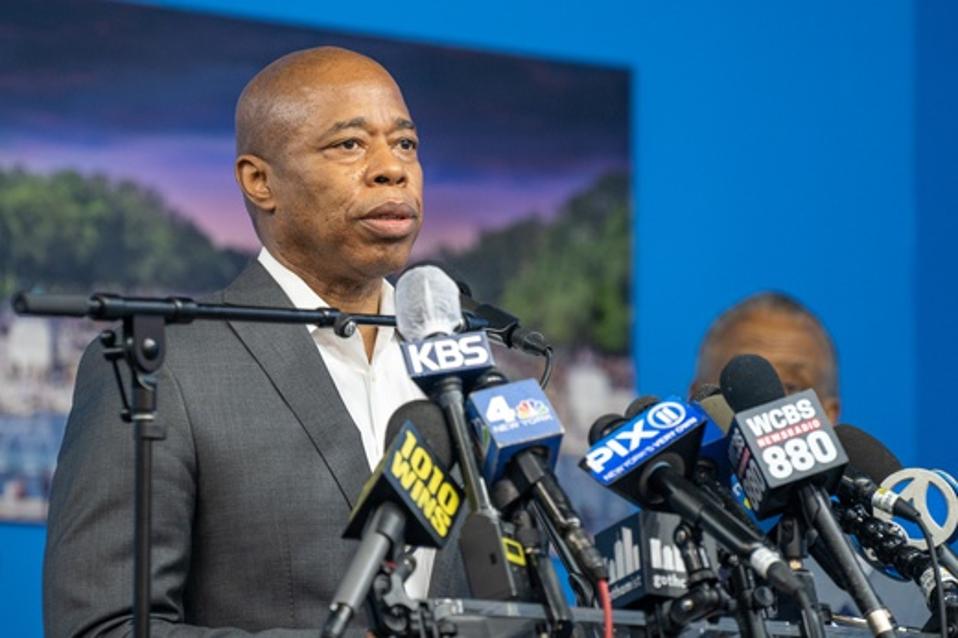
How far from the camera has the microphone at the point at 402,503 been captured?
164 cm

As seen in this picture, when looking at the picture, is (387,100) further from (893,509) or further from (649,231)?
(649,231)

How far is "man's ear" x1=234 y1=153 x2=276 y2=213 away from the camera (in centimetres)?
273

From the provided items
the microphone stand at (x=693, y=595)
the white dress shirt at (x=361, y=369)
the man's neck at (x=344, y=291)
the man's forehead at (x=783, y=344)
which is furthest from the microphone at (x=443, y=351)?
the man's forehead at (x=783, y=344)

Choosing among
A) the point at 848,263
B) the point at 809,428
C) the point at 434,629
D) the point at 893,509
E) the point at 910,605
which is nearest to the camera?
the point at 434,629

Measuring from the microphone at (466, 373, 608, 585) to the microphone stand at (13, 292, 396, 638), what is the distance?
349 millimetres

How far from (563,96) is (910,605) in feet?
8.60

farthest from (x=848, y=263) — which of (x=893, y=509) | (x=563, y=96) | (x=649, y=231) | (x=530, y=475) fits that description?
(x=530, y=475)

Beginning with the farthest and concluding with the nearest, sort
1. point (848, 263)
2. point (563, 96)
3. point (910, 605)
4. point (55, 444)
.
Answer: point (848, 263)
point (563, 96)
point (55, 444)
point (910, 605)

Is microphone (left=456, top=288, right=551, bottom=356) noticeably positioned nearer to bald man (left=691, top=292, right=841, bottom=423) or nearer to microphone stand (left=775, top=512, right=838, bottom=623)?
microphone stand (left=775, top=512, right=838, bottom=623)

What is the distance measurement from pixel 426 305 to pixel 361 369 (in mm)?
810

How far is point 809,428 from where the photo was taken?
6.30ft

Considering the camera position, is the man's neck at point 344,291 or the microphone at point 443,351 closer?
the microphone at point 443,351

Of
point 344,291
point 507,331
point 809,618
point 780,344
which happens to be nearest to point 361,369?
point 344,291

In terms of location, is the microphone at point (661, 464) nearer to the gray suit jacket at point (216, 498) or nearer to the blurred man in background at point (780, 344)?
the gray suit jacket at point (216, 498)
